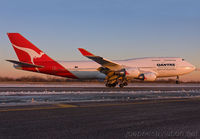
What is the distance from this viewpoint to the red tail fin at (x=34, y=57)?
39281mm

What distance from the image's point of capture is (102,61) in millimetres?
36500

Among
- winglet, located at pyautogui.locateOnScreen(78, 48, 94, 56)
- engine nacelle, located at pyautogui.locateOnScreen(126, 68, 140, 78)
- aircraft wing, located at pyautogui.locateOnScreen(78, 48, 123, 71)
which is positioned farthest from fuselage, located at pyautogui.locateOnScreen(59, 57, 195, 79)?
winglet, located at pyautogui.locateOnScreen(78, 48, 94, 56)

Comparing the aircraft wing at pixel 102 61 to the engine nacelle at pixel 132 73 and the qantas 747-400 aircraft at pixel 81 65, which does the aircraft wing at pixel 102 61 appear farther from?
the engine nacelle at pixel 132 73

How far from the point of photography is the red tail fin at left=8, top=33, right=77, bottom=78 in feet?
129

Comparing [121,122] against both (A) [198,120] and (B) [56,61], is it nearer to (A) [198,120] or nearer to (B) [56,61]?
(A) [198,120]

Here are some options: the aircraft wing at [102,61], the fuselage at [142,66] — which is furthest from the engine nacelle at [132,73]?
the aircraft wing at [102,61]

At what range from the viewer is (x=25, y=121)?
804 centimetres

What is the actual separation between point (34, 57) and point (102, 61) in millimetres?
11246

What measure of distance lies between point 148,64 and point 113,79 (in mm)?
6200

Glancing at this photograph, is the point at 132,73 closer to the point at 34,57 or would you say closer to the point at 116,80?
the point at 116,80

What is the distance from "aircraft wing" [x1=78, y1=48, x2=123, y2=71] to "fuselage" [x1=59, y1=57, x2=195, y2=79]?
170cm

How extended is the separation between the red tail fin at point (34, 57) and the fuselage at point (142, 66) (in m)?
1.10

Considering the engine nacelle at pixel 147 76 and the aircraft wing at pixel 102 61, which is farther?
the engine nacelle at pixel 147 76

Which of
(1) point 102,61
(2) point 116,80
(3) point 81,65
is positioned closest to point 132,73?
(2) point 116,80
